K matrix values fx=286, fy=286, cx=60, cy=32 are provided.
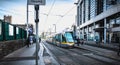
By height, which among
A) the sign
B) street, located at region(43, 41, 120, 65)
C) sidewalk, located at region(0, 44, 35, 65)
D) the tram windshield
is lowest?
street, located at region(43, 41, 120, 65)

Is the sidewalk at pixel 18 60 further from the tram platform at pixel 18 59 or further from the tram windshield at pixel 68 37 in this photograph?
the tram windshield at pixel 68 37

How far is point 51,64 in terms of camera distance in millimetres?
17906

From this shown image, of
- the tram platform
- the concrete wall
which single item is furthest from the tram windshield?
the tram platform

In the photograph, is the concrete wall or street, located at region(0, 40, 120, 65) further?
the concrete wall

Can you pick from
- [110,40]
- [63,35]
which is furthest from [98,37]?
[63,35]

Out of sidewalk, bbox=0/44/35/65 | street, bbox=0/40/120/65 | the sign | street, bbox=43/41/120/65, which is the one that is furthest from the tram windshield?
the sign

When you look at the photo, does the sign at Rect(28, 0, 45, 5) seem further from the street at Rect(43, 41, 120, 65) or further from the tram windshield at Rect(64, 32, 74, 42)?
the tram windshield at Rect(64, 32, 74, 42)

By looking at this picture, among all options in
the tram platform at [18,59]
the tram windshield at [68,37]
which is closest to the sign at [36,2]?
the tram platform at [18,59]

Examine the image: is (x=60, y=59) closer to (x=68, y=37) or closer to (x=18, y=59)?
(x=18, y=59)

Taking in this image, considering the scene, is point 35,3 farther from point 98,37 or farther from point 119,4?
point 98,37

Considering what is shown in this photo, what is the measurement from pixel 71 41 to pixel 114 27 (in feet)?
65.5

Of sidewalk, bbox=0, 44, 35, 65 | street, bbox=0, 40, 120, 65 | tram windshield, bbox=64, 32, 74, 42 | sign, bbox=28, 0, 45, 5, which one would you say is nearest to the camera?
sign, bbox=28, 0, 45, 5

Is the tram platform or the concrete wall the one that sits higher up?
the concrete wall

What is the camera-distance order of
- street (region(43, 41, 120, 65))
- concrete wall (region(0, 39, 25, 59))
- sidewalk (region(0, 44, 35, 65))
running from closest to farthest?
sidewalk (region(0, 44, 35, 65)) < street (region(43, 41, 120, 65)) < concrete wall (region(0, 39, 25, 59))
